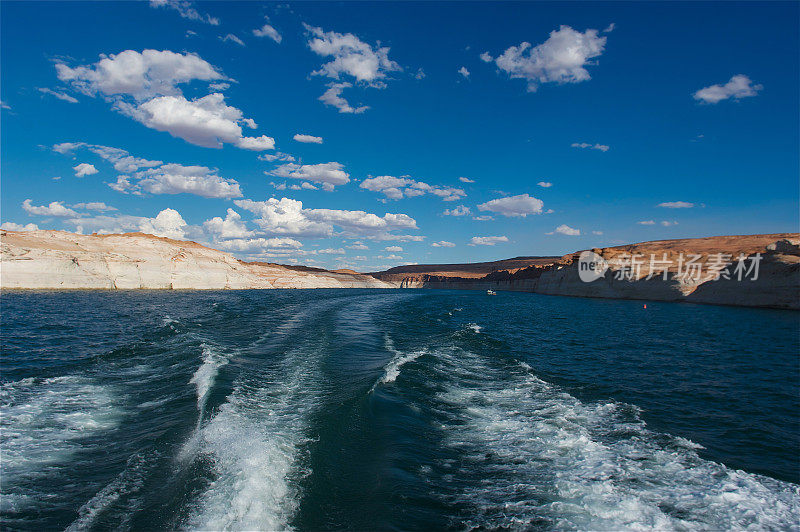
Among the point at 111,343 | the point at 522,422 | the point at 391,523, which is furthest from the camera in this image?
the point at 111,343

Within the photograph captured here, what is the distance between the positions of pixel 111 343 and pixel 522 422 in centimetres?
2016

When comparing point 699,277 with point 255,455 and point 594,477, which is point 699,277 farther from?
point 255,455

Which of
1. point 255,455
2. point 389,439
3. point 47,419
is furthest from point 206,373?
point 389,439

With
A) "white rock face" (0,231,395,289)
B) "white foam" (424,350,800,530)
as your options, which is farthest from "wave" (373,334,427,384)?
"white rock face" (0,231,395,289)

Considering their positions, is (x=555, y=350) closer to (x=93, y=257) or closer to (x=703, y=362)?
(x=703, y=362)

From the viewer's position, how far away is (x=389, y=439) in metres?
8.38

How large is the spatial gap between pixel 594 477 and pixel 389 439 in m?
4.36

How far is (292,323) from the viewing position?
1087 inches

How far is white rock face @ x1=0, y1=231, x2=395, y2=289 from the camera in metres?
55.7

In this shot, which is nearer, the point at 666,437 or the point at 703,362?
the point at 666,437

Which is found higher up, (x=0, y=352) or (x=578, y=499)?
(x=578, y=499)

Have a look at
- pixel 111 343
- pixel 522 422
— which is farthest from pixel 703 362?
pixel 111 343

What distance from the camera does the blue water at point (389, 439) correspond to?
→ 5801mm

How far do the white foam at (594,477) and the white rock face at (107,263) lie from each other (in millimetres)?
75949
